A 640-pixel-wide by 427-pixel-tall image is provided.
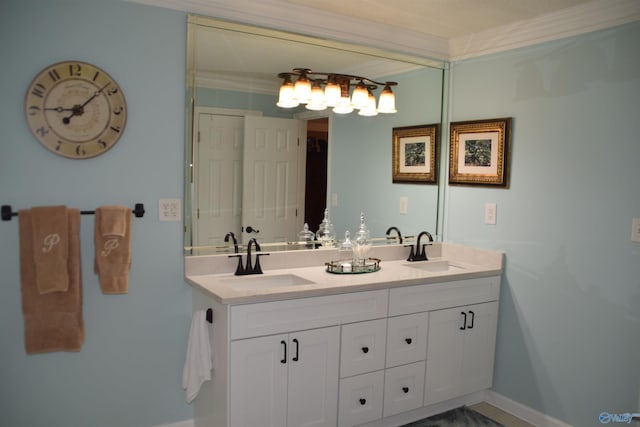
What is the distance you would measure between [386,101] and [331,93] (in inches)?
17.3

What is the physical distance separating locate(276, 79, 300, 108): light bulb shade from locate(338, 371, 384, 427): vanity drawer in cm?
153

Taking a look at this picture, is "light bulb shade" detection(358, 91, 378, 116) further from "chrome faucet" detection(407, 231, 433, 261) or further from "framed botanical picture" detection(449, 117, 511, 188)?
"chrome faucet" detection(407, 231, 433, 261)

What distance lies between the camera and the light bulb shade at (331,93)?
2.97 metres

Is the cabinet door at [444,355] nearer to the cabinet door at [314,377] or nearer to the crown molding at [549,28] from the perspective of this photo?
the cabinet door at [314,377]

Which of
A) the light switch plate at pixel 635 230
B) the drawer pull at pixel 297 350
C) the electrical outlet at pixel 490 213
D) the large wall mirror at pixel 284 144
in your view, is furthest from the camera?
the electrical outlet at pixel 490 213

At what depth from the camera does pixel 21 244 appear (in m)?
2.15

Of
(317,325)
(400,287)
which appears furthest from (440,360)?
(317,325)

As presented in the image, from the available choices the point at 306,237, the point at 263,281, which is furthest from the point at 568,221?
→ the point at 263,281

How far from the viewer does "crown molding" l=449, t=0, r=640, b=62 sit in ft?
8.23

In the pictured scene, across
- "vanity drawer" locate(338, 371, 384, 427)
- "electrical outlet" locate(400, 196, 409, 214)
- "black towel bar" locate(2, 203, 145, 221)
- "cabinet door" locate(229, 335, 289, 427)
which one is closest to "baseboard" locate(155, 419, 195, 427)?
"cabinet door" locate(229, 335, 289, 427)

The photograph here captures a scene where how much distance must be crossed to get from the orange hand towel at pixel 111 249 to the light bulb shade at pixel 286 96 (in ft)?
3.49

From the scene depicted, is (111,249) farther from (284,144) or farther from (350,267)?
(350,267)

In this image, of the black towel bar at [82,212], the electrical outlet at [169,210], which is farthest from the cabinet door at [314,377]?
the black towel bar at [82,212]

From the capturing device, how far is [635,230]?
2479 mm
